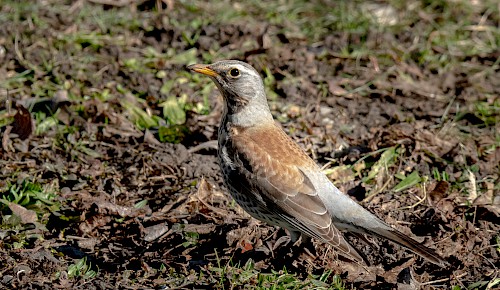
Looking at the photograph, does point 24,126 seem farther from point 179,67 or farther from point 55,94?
point 179,67

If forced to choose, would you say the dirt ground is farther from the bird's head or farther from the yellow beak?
the yellow beak

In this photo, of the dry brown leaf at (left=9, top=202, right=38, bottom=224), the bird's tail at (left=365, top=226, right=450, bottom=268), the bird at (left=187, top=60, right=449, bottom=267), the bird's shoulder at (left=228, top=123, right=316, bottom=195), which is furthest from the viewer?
the dry brown leaf at (left=9, top=202, right=38, bottom=224)

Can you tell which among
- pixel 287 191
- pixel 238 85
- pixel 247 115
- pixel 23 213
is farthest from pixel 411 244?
pixel 23 213

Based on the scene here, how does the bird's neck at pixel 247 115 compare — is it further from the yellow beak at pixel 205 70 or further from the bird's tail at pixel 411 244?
the bird's tail at pixel 411 244

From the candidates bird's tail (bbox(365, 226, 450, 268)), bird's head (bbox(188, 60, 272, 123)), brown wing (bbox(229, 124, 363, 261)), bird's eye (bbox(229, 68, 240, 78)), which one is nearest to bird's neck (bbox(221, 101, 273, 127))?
bird's head (bbox(188, 60, 272, 123))

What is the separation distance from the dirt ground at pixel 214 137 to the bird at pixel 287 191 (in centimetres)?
31

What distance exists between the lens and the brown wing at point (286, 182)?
5.85 m

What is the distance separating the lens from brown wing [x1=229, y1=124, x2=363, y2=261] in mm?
5852

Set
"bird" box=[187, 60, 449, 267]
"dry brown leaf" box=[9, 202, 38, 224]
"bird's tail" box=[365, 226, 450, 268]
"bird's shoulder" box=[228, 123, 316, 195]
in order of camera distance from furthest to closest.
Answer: "dry brown leaf" box=[9, 202, 38, 224] → "bird's shoulder" box=[228, 123, 316, 195] → "bird" box=[187, 60, 449, 267] → "bird's tail" box=[365, 226, 450, 268]

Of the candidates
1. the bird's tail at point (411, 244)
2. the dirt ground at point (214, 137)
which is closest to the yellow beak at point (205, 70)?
the dirt ground at point (214, 137)

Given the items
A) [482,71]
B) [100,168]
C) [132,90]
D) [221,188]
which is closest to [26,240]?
[100,168]

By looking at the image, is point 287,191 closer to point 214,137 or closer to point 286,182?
point 286,182

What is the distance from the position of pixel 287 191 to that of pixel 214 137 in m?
2.03

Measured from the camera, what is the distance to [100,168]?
24.3 feet
